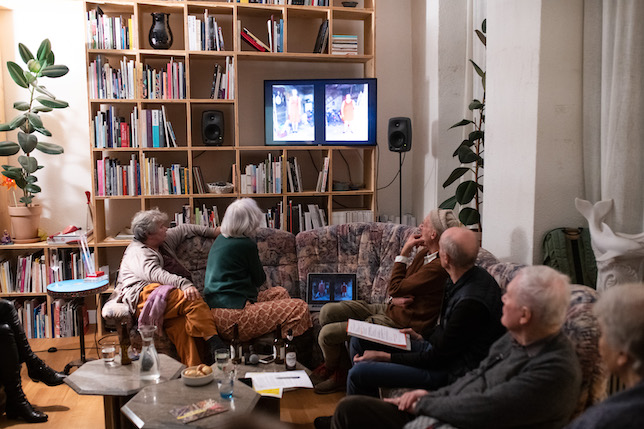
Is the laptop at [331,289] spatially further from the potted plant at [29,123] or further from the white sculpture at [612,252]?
the potted plant at [29,123]

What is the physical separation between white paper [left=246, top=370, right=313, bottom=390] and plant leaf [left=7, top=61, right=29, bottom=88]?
3049 millimetres

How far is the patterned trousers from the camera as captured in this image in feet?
11.5

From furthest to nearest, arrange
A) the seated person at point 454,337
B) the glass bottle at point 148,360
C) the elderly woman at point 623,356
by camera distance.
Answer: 1. the glass bottle at point 148,360
2. the seated person at point 454,337
3. the elderly woman at point 623,356

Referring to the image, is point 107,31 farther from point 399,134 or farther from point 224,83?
point 399,134

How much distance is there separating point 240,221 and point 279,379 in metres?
1.19

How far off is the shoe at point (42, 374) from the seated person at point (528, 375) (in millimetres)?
2447

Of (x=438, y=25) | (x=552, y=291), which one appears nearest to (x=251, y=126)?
(x=438, y=25)

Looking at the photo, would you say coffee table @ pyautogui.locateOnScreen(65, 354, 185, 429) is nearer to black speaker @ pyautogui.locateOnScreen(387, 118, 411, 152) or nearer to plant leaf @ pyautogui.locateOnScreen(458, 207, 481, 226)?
plant leaf @ pyautogui.locateOnScreen(458, 207, 481, 226)

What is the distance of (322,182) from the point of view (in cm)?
505

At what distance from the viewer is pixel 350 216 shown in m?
5.05

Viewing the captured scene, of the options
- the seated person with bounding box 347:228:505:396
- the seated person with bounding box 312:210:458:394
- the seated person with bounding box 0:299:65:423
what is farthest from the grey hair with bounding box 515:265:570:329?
the seated person with bounding box 0:299:65:423

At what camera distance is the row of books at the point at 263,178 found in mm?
4910

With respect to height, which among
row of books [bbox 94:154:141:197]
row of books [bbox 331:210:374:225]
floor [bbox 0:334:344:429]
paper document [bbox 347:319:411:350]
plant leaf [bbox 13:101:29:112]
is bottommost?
floor [bbox 0:334:344:429]

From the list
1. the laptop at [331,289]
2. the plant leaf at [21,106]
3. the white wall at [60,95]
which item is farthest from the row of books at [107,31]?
the laptop at [331,289]
